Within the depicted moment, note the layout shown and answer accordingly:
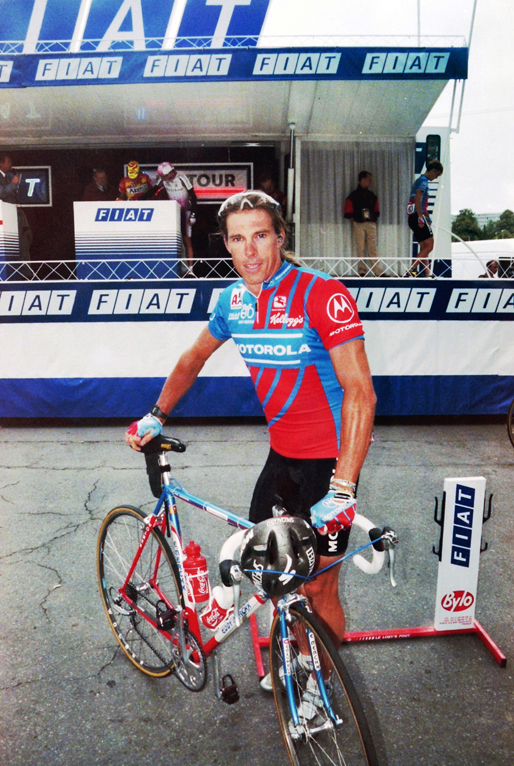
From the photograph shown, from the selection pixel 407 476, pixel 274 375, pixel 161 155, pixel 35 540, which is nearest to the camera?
pixel 274 375

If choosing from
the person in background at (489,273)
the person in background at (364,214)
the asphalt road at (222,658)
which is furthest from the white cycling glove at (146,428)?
the person in background at (364,214)

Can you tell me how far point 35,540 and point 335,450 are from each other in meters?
2.79

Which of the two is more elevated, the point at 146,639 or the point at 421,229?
the point at 421,229

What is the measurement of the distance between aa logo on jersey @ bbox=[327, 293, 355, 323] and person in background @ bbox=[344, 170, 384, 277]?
28.2ft

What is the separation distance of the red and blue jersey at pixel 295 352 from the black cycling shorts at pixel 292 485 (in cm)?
4

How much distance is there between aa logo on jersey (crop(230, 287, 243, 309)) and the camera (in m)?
2.40

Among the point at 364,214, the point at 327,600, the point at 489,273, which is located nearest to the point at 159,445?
the point at 327,600

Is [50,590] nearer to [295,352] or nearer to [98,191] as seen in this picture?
[295,352]

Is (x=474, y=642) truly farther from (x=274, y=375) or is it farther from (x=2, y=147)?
(x=2, y=147)

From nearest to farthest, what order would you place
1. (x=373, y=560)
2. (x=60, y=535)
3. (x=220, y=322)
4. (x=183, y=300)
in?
(x=373, y=560), (x=220, y=322), (x=60, y=535), (x=183, y=300)

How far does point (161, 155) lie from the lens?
11797mm

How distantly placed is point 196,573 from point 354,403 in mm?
946

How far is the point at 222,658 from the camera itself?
2.93 m

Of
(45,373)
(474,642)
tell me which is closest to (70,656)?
(474,642)
